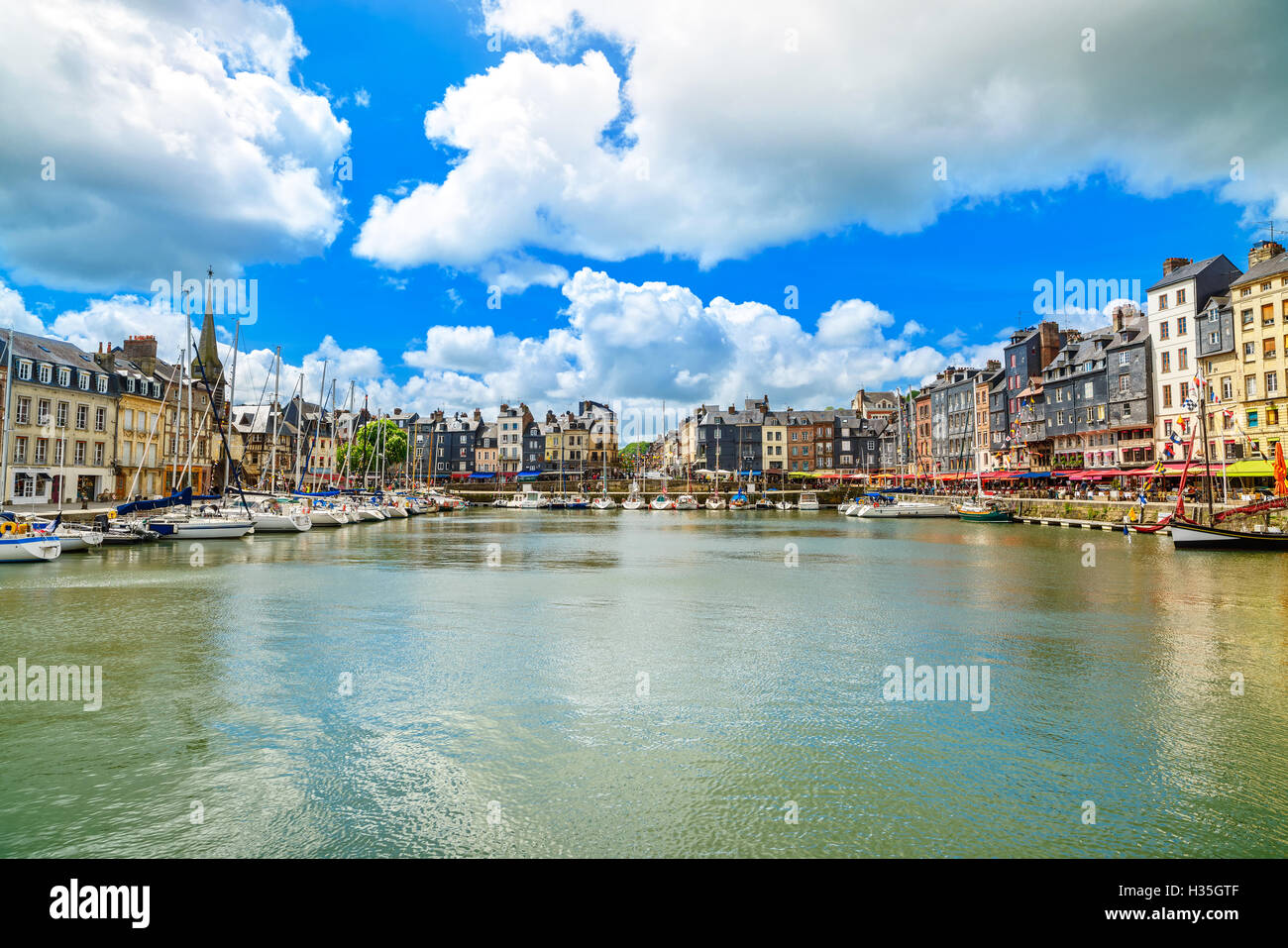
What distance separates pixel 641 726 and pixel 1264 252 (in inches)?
2646

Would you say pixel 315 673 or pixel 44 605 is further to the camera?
pixel 44 605

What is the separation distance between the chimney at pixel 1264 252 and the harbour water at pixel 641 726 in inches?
1715

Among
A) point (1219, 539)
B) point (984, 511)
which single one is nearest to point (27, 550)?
point (1219, 539)

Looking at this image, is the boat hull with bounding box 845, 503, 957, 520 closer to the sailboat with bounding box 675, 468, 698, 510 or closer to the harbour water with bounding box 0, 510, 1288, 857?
the sailboat with bounding box 675, 468, 698, 510

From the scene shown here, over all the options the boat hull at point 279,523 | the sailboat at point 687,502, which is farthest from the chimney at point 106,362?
the sailboat at point 687,502

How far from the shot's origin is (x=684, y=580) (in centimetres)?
3034

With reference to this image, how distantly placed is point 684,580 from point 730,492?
296 ft

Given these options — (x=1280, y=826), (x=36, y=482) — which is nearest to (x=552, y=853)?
(x=1280, y=826)

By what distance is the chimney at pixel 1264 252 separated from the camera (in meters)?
54.2

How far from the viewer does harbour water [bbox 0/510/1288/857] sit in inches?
320

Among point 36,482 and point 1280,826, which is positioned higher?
point 36,482

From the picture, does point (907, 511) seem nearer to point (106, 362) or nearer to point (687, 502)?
A: point (687, 502)

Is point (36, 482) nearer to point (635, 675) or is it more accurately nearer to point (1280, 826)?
point (635, 675)
